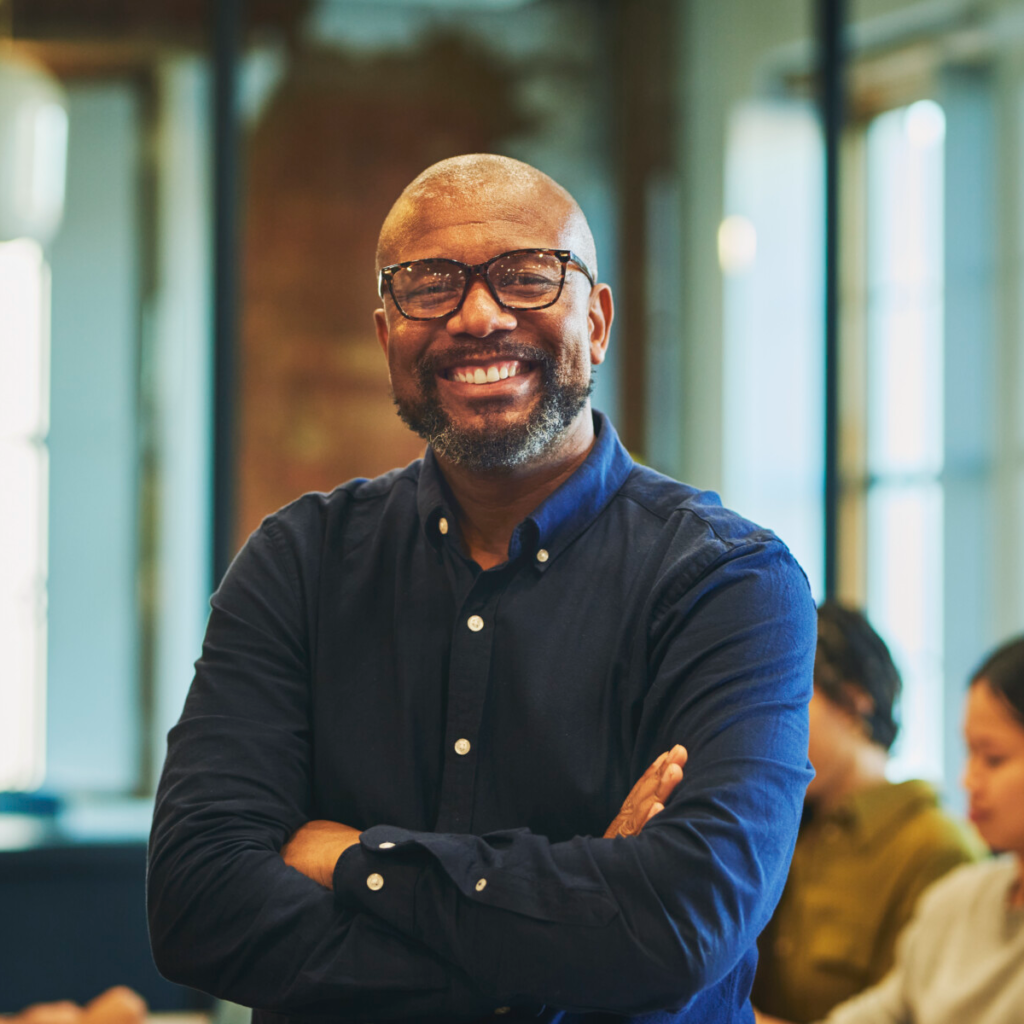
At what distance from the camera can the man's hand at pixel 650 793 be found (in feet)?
3.78

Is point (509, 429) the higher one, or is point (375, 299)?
point (375, 299)

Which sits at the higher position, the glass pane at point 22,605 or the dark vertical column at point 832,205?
the dark vertical column at point 832,205

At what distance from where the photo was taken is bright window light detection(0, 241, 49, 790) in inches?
161

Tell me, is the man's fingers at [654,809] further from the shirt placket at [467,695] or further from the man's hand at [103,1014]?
the man's hand at [103,1014]

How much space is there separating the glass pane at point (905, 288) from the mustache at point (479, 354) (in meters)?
2.70

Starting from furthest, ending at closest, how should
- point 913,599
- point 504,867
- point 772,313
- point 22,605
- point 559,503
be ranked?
point 772,313 → point 22,605 → point 913,599 → point 559,503 → point 504,867

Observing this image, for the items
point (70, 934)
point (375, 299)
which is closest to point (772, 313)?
point (375, 299)

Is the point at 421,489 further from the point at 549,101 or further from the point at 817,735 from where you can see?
the point at 549,101

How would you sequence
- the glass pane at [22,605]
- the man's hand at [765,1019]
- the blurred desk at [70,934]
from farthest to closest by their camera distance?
the glass pane at [22,605]
the blurred desk at [70,934]
the man's hand at [765,1019]

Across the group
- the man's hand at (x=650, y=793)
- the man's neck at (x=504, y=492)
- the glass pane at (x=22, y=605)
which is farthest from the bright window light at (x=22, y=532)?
the man's hand at (x=650, y=793)

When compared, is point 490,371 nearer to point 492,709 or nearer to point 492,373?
point 492,373

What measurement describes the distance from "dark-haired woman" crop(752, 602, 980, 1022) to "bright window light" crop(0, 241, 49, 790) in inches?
107

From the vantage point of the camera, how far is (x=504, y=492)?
1364 millimetres

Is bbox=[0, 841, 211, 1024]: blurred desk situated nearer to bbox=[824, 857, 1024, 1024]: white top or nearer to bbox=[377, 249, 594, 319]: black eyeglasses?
bbox=[824, 857, 1024, 1024]: white top
